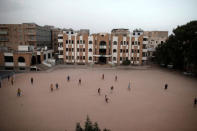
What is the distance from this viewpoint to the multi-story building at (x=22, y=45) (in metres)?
33.0

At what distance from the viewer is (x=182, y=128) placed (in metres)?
11.1

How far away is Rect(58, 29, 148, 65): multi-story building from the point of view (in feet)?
143

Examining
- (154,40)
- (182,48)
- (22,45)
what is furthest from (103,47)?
(154,40)

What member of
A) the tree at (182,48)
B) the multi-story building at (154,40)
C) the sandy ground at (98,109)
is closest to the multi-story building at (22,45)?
the sandy ground at (98,109)

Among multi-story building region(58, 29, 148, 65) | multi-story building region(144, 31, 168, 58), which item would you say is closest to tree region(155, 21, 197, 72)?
multi-story building region(58, 29, 148, 65)

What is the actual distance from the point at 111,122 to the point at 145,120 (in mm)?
3397

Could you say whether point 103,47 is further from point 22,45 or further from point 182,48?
point 22,45

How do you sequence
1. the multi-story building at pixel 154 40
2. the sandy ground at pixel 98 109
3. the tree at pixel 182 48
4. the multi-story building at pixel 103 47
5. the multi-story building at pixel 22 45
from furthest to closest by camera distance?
the multi-story building at pixel 154 40, the multi-story building at pixel 103 47, the multi-story building at pixel 22 45, the tree at pixel 182 48, the sandy ground at pixel 98 109

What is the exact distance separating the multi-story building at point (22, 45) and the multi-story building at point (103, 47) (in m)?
7.69

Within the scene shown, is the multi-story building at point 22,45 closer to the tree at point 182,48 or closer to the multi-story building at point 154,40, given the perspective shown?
the tree at point 182,48

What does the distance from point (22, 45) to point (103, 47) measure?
26.3 metres

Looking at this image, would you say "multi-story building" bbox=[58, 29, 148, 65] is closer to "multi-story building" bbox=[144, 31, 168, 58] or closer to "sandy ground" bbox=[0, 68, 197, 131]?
"multi-story building" bbox=[144, 31, 168, 58]

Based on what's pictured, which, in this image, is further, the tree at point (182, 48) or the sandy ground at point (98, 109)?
the tree at point (182, 48)

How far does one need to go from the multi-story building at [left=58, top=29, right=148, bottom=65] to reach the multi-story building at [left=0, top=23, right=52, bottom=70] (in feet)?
25.2
